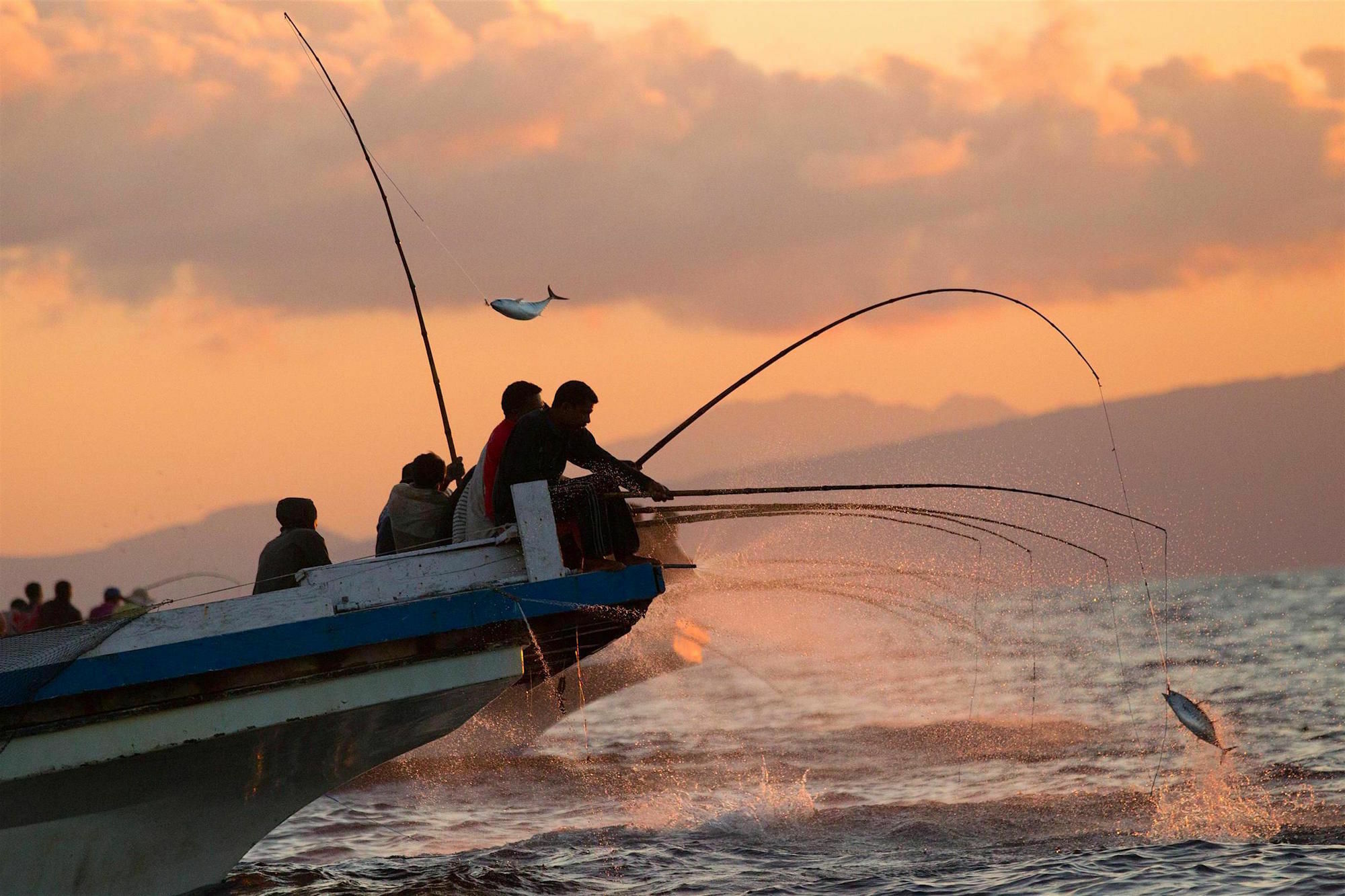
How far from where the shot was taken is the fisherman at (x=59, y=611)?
542 inches

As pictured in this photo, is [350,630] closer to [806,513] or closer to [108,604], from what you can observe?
[806,513]

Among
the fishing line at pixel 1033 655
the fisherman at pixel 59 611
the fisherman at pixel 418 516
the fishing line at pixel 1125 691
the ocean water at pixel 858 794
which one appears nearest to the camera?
the fishing line at pixel 1125 691

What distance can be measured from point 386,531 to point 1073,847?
5.87 meters

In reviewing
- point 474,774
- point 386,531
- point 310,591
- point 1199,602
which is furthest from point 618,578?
point 1199,602

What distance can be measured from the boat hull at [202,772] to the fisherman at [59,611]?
4.32m

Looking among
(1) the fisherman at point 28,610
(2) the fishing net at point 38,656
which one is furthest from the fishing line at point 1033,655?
(1) the fisherman at point 28,610

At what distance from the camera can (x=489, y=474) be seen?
9.38 m

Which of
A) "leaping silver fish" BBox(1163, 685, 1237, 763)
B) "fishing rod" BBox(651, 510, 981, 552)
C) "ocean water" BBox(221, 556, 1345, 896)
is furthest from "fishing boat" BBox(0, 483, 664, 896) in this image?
"leaping silver fish" BBox(1163, 685, 1237, 763)

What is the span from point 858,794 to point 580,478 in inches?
297

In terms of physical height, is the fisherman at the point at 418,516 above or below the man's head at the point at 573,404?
below

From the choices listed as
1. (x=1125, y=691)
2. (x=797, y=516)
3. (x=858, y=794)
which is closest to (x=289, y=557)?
(x=797, y=516)

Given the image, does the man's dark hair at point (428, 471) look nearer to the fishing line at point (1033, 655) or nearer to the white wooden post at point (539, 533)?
the white wooden post at point (539, 533)

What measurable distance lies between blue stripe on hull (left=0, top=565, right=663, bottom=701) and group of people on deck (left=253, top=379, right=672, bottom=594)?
0.20 metres

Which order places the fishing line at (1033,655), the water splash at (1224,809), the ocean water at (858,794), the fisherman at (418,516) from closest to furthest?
the fishing line at (1033,655), the fisherman at (418,516), the ocean water at (858,794), the water splash at (1224,809)
